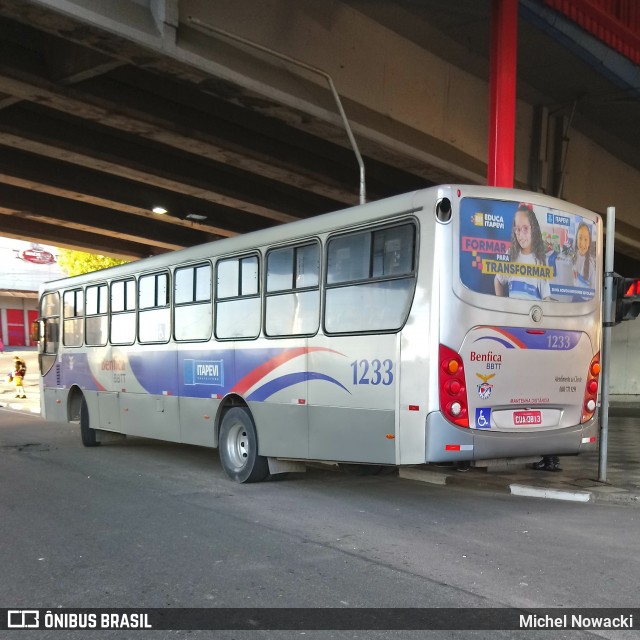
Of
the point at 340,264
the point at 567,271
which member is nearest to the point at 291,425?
the point at 340,264

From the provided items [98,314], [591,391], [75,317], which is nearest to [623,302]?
[591,391]

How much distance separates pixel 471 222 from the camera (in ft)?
22.5

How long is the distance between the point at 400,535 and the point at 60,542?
308 cm

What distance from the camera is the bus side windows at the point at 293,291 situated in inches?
317

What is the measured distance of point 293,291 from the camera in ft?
27.4

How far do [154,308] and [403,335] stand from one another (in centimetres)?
534

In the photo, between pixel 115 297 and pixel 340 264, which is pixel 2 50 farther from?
pixel 340 264

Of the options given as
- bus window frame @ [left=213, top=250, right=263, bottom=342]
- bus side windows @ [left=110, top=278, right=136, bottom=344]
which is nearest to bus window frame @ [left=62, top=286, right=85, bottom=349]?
bus side windows @ [left=110, top=278, right=136, bottom=344]

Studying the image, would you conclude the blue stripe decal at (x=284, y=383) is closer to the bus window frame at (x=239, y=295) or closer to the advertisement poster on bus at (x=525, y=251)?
the bus window frame at (x=239, y=295)

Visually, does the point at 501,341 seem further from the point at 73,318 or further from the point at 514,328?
the point at 73,318

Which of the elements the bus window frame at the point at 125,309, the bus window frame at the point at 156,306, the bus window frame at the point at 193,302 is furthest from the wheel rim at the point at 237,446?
the bus window frame at the point at 125,309

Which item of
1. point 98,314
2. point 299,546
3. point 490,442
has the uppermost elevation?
point 98,314

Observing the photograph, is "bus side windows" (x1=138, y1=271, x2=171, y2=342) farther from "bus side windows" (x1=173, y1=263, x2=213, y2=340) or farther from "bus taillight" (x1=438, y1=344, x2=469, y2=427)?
"bus taillight" (x1=438, y1=344, x2=469, y2=427)

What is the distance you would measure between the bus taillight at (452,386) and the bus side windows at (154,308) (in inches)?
206
